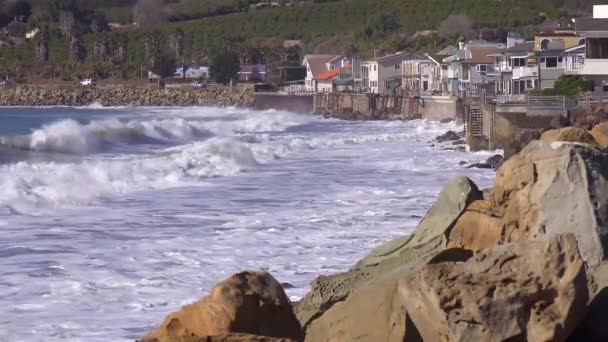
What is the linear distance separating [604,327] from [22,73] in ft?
473

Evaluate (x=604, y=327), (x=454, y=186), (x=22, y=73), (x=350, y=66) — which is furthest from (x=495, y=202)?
(x=22, y=73)

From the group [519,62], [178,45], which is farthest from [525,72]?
[178,45]

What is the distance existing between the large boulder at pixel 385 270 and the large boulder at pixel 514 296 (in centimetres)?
67

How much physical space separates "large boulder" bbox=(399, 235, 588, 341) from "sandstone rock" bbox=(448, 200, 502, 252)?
2.09m

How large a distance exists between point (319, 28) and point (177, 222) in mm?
147831

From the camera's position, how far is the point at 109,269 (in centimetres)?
1438

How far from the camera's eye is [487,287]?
630cm

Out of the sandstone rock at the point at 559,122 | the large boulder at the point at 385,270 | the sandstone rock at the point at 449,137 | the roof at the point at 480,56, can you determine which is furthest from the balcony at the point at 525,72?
the large boulder at the point at 385,270

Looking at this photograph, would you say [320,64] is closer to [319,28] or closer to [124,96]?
[124,96]

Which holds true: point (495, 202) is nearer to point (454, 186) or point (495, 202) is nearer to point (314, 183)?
point (454, 186)

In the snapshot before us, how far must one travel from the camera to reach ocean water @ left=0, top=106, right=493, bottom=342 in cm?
1245

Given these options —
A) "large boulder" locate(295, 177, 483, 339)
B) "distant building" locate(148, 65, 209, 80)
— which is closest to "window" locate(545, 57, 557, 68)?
"large boulder" locate(295, 177, 483, 339)

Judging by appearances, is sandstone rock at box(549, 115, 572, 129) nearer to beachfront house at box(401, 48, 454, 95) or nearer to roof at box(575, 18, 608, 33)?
roof at box(575, 18, 608, 33)

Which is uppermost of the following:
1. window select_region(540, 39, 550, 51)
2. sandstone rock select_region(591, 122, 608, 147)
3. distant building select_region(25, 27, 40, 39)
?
distant building select_region(25, 27, 40, 39)
